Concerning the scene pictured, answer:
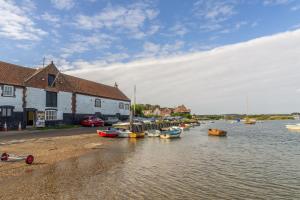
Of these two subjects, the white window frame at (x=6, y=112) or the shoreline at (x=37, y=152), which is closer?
the shoreline at (x=37, y=152)

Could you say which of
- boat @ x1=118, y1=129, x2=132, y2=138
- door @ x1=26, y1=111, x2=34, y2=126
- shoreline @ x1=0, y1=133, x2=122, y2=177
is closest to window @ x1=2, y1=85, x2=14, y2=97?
door @ x1=26, y1=111, x2=34, y2=126

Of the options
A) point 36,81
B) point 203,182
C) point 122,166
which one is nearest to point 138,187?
point 203,182

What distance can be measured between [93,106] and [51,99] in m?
12.8

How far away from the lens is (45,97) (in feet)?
150

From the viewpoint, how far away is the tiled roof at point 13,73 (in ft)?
130

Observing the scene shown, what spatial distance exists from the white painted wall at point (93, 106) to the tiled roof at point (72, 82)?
105 centimetres

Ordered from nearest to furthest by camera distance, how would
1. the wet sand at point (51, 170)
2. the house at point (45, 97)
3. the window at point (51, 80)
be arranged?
the wet sand at point (51, 170) → the house at point (45, 97) → the window at point (51, 80)

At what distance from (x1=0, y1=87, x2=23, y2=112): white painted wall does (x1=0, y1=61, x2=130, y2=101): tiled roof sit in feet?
4.38

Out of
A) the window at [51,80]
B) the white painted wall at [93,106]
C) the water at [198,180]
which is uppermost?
the window at [51,80]

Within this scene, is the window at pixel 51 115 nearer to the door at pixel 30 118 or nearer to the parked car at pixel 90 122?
the door at pixel 30 118

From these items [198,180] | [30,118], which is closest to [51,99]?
[30,118]

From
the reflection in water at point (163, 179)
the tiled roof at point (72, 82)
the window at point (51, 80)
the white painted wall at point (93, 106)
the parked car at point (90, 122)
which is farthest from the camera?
the white painted wall at point (93, 106)

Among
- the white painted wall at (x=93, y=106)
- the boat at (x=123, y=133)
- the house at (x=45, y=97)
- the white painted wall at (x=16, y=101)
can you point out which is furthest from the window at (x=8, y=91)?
the boat at (x=123, y=133)

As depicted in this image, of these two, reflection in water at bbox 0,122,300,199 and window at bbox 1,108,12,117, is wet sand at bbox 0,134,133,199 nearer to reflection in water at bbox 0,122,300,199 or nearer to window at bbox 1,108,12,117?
reflection in water at bbox 0,122,300,199
